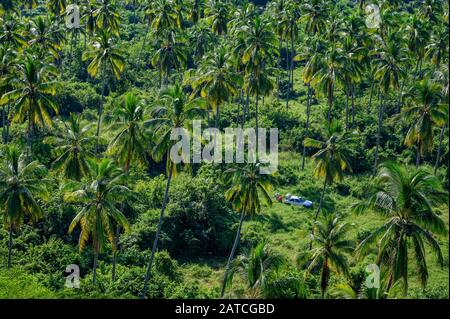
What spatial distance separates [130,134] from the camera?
39.3 meters

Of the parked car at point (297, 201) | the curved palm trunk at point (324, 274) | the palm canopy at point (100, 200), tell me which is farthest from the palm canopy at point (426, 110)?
the palm canopy at point (100, 200)

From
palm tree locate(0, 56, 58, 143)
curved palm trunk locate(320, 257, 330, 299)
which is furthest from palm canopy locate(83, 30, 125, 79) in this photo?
curved palm trunk locate(320, 257, 330, 299)

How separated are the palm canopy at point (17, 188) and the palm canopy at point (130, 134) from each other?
5421 mm

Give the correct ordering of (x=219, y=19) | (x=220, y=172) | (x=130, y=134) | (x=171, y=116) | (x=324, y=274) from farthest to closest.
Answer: (x=219, y=19)
(x=220, y=172)
(x=130, y=134)
(x=171, y=116)
(x=324, y=274)

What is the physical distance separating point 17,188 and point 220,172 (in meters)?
23.4

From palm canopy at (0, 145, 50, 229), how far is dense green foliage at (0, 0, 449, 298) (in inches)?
4.2

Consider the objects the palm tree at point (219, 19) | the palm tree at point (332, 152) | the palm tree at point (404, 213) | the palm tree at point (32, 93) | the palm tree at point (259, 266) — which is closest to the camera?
the palm tree at point (404, 213)

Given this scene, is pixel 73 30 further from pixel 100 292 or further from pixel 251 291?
pixel 251 291

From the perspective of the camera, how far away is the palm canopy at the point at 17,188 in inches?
1485

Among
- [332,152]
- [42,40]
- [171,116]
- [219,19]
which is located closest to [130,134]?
[171,116]

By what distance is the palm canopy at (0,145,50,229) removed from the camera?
3772 centimetres

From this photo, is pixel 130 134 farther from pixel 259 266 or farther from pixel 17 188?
pixel 259 266

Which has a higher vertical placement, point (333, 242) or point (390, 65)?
point (390, 65)

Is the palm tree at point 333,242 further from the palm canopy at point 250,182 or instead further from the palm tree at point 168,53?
the palm tree at point 168,53
